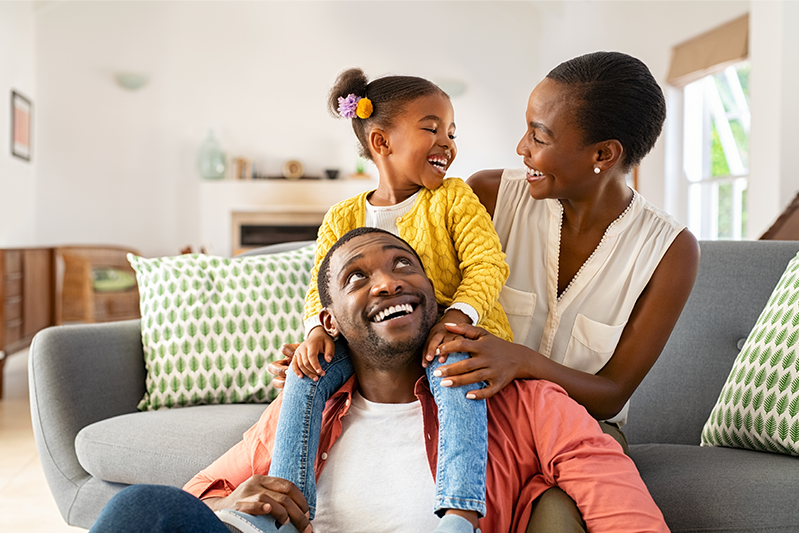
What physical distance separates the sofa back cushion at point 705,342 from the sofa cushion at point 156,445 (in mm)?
1131

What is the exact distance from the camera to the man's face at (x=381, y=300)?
1.29 meters

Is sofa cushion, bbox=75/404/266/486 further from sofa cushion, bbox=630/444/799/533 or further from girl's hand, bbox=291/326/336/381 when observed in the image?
sofa cushion, bbox=630/444/799/533

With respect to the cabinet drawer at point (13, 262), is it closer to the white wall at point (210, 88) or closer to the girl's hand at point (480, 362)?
the white wall at point (210, 88)

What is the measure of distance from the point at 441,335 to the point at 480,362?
0.09 metres

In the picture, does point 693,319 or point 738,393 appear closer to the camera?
point 738,393

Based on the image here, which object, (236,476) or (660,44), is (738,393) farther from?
(660,44)

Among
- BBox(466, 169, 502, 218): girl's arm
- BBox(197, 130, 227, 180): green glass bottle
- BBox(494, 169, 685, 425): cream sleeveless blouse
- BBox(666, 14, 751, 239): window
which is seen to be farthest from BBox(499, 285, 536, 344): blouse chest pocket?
BBox(197, 130, 227, 180): green glass bottle

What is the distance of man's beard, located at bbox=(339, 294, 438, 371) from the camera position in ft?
4.28

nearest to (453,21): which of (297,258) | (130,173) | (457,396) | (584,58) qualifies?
(130,173)

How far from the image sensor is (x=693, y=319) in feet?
6.28

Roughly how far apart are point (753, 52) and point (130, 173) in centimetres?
565

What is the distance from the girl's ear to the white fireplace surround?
5.26 meters

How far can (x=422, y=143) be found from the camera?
64.9 inches

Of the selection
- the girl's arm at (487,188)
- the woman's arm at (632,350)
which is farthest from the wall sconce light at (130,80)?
the woman's arm at (632,350)
